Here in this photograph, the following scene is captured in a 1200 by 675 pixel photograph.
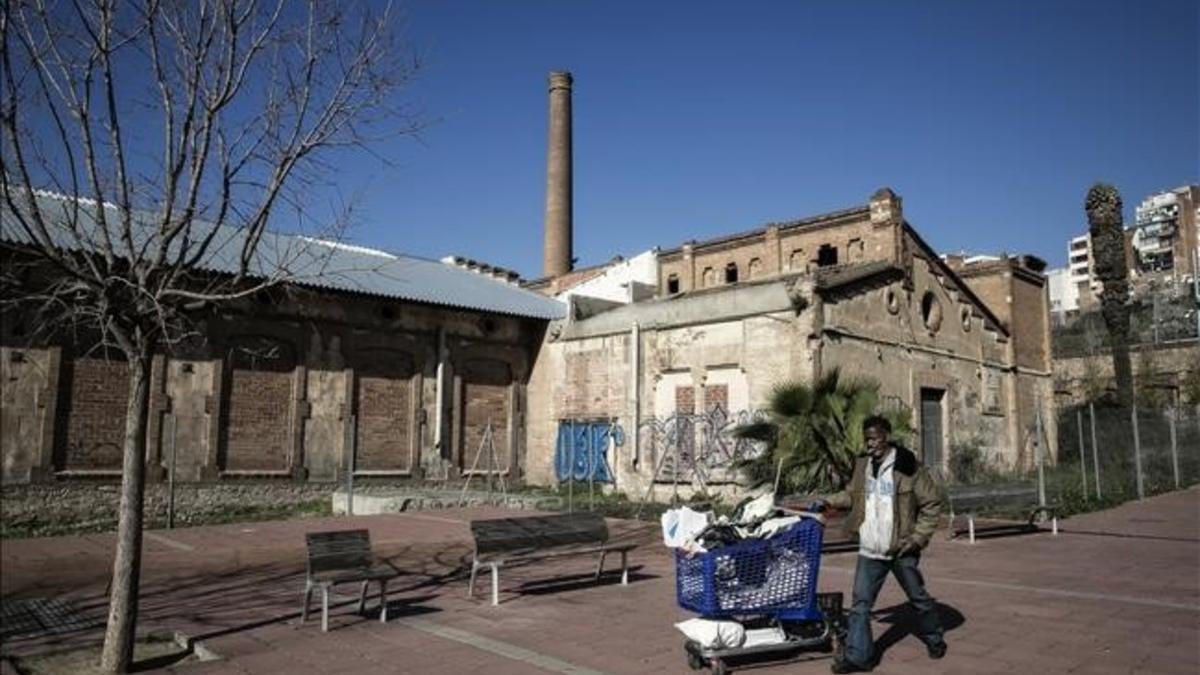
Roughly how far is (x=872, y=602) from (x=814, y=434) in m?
6.30

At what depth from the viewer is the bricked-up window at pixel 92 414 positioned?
17.1 meters

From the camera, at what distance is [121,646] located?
614cm

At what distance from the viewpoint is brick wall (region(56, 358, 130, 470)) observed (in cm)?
1716

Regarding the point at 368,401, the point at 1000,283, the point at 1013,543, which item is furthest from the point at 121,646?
the point at 1000,283

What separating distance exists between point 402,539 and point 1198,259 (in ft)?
92.6

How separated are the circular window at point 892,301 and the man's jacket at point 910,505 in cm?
1763

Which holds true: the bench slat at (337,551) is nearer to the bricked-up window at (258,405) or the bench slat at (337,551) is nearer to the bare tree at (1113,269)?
the bricked-up window at (258,405)

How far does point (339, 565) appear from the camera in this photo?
8047 mm

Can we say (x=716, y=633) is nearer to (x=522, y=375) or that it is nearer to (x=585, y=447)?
(x=585, y=447)

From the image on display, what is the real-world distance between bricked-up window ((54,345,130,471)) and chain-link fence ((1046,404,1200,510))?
20.3 metres

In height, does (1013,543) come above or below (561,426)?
below

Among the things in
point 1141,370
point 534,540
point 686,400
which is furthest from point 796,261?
point 534,540

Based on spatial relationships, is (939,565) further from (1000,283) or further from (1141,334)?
(1141,334)

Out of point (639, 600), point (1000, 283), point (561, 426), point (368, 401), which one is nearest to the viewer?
point (639, 600)
